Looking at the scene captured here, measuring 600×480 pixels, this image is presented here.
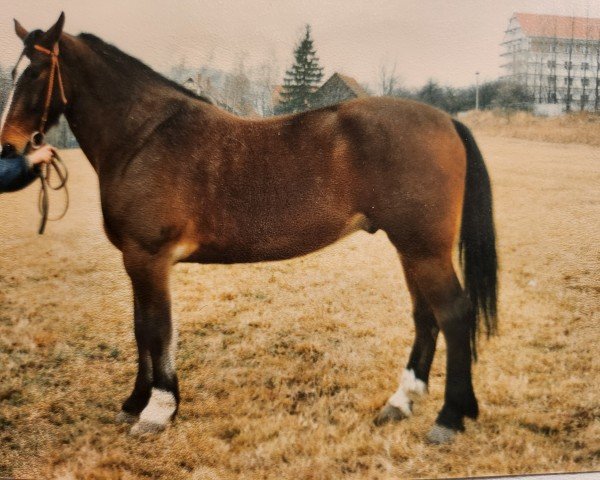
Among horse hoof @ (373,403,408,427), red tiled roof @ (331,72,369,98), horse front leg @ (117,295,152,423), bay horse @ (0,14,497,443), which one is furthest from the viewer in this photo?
red tiled roof @ (331,72,369,98)

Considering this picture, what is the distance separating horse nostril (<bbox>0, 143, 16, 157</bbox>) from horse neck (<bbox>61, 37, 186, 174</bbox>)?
26 cm

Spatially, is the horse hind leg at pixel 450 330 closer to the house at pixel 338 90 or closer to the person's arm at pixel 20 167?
the house at pixel 338 90

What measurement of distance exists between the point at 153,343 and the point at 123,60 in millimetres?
1308

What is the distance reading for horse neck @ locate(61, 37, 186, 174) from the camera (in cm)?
192

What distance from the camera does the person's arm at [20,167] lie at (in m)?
1.82

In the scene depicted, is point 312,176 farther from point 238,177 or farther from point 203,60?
point 203,60

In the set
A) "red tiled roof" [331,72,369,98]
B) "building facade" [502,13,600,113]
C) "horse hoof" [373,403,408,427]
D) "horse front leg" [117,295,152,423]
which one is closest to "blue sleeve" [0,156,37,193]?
"horse front leg" [117,295,152,423]

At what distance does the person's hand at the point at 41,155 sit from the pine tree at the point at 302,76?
110 cm

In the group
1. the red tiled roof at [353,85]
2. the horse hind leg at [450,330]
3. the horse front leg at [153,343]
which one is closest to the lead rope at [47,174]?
the horse front leg at [153,343]

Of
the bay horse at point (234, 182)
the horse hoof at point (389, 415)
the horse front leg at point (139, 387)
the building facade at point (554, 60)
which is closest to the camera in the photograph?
the bay horse at point (234, 182)

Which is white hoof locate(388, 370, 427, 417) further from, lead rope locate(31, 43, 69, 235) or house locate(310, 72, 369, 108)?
lead rope locate(31, 43, 69, 235)

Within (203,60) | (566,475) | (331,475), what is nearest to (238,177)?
(203,60)

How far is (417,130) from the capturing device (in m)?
2.00

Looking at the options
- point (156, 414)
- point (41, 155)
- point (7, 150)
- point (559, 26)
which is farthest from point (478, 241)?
point (7, 150)
